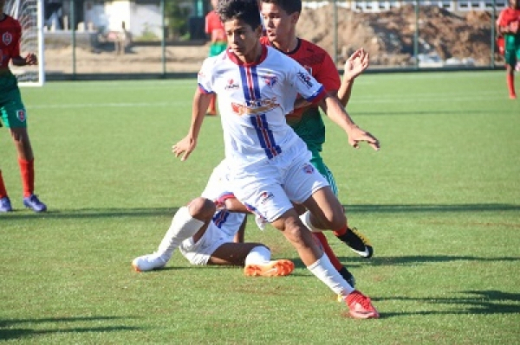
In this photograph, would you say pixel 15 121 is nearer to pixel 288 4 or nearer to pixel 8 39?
pixel 8 39

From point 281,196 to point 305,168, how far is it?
223mm

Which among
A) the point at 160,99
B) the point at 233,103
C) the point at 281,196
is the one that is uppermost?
the point at 233,103

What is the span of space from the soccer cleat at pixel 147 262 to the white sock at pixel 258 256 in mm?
592

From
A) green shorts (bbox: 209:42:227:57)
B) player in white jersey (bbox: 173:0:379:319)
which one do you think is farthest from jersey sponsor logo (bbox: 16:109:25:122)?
green shorts (bbox: 209:42:227:57)

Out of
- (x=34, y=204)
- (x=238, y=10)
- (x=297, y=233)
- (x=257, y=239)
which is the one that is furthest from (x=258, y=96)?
(x=34, y=204)

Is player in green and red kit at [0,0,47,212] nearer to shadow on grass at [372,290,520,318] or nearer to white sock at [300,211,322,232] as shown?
white sock at [300,211,322,232]

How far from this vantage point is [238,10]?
19.3 ft

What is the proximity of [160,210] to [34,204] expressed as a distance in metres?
1.17

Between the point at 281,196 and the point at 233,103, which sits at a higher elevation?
the point at 233,103

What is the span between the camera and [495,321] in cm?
588

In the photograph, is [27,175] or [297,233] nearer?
[297,233]

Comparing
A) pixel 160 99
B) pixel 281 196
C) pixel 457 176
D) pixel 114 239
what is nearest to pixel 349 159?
pixel 457 176

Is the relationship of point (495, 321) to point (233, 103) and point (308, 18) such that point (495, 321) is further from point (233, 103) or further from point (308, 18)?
point (308, 18)

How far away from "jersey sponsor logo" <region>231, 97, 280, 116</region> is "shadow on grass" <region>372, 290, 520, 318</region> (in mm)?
1337
